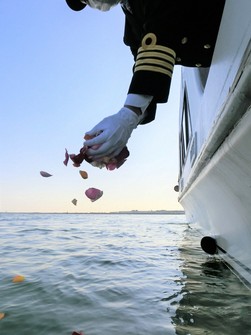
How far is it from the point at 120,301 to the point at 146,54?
5.98 ft

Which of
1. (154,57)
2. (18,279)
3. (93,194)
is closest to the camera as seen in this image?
(154,57)

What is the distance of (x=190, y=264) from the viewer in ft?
13.5

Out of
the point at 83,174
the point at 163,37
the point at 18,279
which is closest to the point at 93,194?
the point at 83,174

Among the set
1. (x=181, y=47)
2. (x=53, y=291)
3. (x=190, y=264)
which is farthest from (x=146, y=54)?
(x=190, y=264)

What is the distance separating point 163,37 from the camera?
69.2 inches

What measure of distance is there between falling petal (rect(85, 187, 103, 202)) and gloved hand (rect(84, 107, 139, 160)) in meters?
0.64

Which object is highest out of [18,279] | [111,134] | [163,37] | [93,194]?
[163,37]

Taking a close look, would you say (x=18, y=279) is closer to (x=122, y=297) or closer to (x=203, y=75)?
(x=122, y=297)

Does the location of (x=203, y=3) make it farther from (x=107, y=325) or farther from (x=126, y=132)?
(x=107, y=325)

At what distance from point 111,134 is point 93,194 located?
77 centimetres

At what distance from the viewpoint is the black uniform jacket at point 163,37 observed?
5.72ft

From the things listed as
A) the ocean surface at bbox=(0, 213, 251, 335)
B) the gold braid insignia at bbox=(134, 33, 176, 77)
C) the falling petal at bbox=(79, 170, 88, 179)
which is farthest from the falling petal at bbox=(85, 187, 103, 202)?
the gold braid insignia at bbox=(134, 33, 176, 77)

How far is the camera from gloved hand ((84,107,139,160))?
62.6 inches

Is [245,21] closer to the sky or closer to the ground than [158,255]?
closer to the sky
